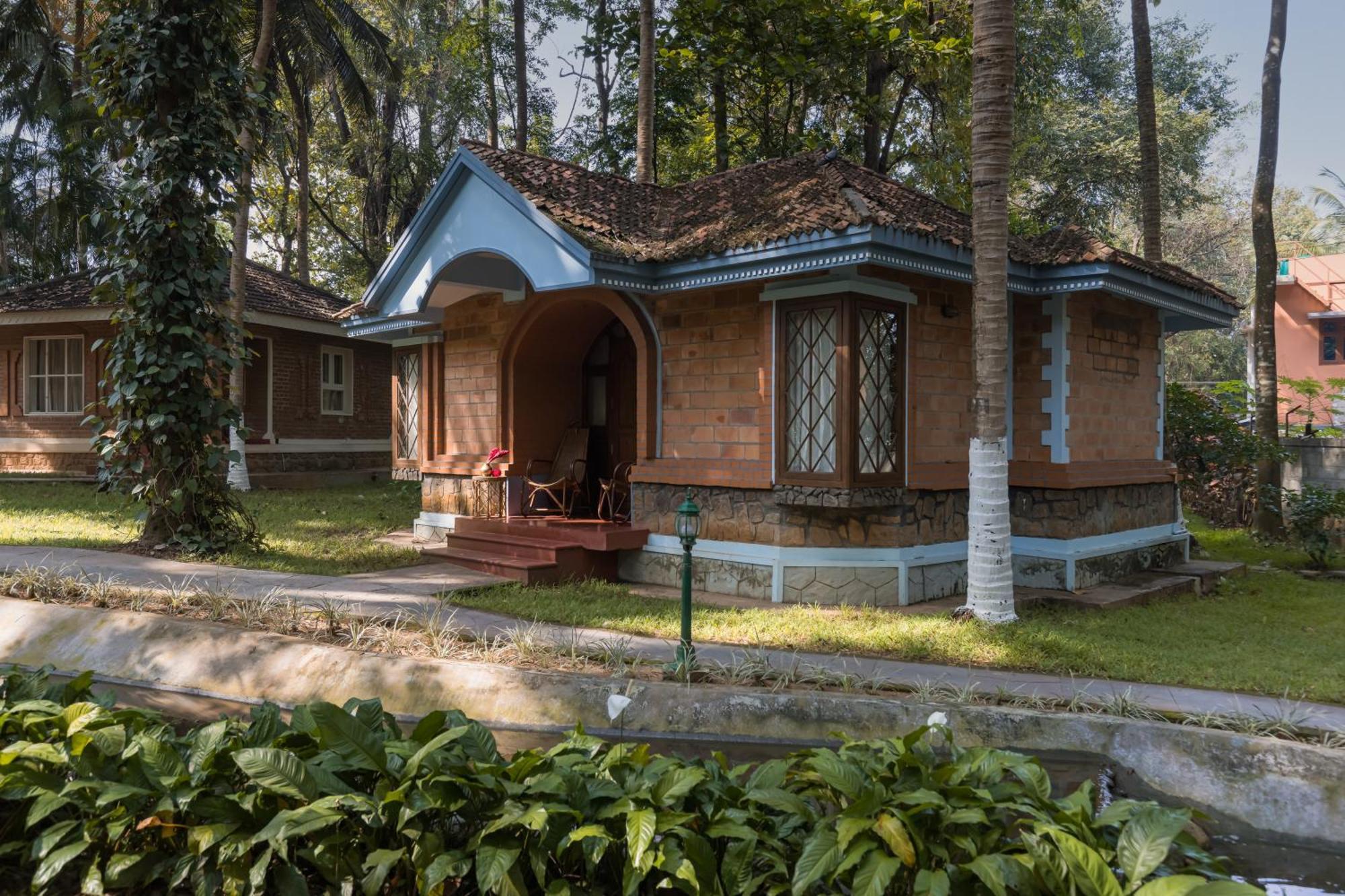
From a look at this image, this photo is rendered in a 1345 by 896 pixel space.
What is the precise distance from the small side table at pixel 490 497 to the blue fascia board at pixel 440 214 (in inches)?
98.9

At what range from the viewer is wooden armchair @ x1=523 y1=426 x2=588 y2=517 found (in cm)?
1182

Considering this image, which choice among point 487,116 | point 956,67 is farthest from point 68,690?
point 487,116

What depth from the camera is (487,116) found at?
27438 mm

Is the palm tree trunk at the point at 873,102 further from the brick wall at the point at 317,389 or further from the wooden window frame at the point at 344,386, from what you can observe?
the wooden window frame at the point at 344,386

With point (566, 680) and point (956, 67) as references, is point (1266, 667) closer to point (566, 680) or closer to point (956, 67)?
point (566, 680)

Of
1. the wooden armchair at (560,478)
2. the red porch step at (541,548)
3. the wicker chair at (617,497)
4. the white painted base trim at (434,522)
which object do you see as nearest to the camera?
the red porch step at (541,548)

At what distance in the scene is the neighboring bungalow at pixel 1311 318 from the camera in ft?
89.9

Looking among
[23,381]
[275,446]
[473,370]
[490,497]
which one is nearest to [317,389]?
[275,446]

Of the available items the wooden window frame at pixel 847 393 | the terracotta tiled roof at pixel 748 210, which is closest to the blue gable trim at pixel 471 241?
the terracotta tiled roof at pixel 748 210

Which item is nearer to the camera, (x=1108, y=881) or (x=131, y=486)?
(x=1108, y=881)

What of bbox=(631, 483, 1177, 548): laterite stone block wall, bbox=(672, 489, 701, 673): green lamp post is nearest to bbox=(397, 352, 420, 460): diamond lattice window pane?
bbox=(631, 483, 1177, 548): laterite stone block wall

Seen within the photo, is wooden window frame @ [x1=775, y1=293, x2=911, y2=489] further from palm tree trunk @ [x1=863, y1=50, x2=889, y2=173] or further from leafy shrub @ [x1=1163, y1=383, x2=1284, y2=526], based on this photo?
palm tree trunk @ [x1=863, y1=50, x2=889, y2=173]

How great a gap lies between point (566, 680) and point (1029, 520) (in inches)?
244

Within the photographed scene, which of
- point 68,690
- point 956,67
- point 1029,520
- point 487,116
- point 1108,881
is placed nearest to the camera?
point 1108,881
